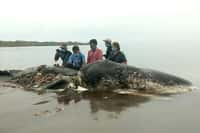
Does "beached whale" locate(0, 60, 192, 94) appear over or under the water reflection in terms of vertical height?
over

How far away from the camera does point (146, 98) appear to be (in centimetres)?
1455

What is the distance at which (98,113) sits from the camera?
12.0 metres

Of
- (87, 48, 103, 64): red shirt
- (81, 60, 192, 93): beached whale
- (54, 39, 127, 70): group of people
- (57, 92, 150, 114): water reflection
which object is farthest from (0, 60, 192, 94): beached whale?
(87, 48, 103, 64): red shirt

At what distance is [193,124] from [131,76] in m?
6.29

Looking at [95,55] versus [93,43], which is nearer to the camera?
[93,43]

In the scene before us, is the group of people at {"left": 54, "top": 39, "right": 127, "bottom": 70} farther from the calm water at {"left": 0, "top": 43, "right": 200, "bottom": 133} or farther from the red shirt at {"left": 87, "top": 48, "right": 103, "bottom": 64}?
the calm water at {"left": 0, "top": 43, "right": 200, "bottom": 133}

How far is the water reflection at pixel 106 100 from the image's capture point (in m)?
12.8

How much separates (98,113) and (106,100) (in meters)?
→ 2.09

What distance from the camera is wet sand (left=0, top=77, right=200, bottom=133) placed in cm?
1034

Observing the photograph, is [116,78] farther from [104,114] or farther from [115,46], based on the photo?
[104,114]

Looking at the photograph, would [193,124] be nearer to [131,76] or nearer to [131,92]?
[131,92]

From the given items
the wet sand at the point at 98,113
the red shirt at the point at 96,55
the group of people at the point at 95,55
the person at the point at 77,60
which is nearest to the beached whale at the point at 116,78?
the group of people at the point at 95,55

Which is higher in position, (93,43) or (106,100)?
(93,43)

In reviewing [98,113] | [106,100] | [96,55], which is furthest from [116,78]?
[98,113]
